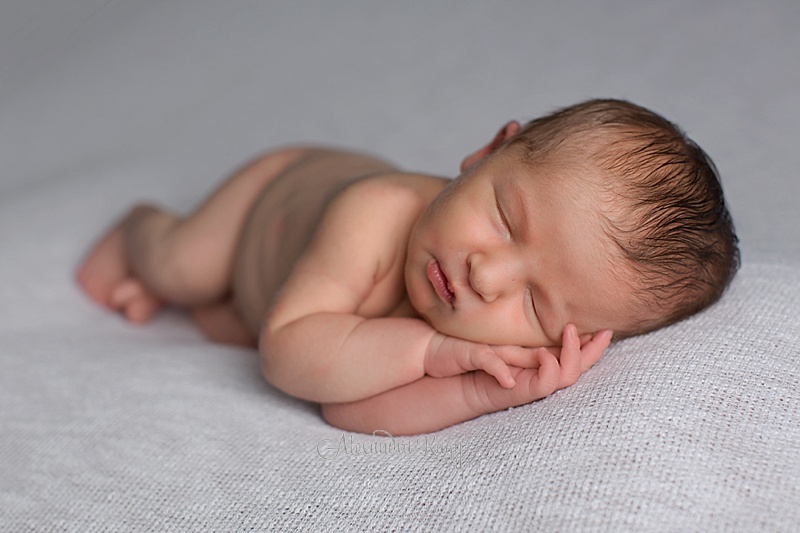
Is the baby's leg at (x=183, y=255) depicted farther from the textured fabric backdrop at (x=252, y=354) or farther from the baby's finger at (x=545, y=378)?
the baby's finger at (x=545, y=378)

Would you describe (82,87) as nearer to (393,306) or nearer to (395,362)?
(393,306)

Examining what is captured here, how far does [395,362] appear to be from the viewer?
4.53 ft

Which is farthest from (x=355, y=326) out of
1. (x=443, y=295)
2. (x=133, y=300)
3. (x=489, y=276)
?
(x=133, y=300)

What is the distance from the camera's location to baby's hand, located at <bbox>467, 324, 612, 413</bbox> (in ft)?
4.10

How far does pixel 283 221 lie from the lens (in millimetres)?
1813

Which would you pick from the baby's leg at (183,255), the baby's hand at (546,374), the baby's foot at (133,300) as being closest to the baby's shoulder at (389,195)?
the baby's hand at (546,374)

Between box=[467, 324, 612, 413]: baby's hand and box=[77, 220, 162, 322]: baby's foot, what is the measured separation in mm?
1100

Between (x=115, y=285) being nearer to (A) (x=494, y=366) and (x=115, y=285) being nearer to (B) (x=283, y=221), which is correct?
(B) (x=283, y=221)

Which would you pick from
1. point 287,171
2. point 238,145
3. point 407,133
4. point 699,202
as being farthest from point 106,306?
point 699,202

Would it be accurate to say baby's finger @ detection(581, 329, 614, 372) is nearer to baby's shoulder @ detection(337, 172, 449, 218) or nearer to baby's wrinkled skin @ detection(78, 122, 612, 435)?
baby's wrinkled skin @ detection(78, 122, 612, 435)

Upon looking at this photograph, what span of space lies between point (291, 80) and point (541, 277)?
1904 mm

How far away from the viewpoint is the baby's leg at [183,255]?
6.58 ft

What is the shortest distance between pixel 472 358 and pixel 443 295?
0.37 ft

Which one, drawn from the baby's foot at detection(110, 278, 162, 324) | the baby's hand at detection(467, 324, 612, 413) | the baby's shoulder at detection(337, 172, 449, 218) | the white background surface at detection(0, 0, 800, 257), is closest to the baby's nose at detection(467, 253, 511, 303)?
the baby's hand at detection(467, 324, 612, 413)
